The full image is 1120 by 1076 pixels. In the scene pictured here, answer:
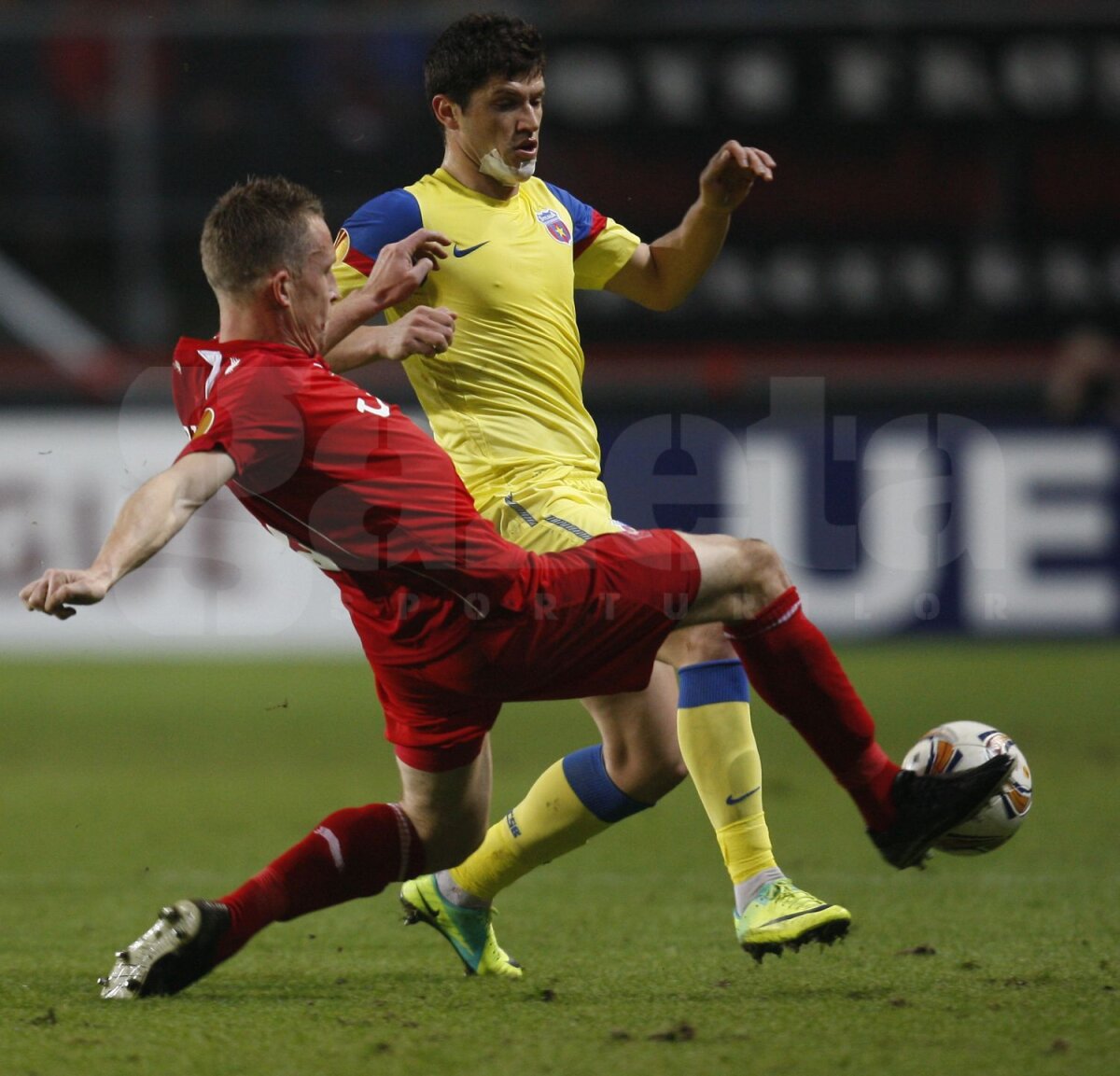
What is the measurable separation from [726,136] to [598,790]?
8224mm

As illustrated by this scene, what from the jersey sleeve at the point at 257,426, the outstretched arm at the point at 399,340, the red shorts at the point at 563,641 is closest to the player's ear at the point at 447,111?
the outstretched arm at the point at 399,340

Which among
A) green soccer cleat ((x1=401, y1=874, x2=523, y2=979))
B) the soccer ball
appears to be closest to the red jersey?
green soccer cleat ((x1=401, y1=874, x2=523, y2=979))

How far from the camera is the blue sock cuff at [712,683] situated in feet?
13.2

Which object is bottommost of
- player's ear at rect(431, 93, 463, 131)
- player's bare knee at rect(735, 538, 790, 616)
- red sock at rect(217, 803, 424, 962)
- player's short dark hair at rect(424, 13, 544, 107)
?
red sock at rect(217, 803, 424, 962)

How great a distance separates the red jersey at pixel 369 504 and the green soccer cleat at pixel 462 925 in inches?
33.1

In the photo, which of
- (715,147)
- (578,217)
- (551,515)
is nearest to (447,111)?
(578,217)

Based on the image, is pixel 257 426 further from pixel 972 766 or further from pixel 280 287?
pixel 972 766

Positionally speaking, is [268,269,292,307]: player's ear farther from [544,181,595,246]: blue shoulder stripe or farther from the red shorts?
[544,181,595,246]: blue shoulder stripe

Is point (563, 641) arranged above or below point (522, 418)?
below

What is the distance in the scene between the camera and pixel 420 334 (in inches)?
146

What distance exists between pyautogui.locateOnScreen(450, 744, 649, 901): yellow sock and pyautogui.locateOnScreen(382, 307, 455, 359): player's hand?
1059 millimetres

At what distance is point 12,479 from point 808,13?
5637 millimetres

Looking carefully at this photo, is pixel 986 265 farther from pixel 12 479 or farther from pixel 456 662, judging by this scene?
pixel 456 662

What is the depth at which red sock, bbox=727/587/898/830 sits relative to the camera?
378cm
